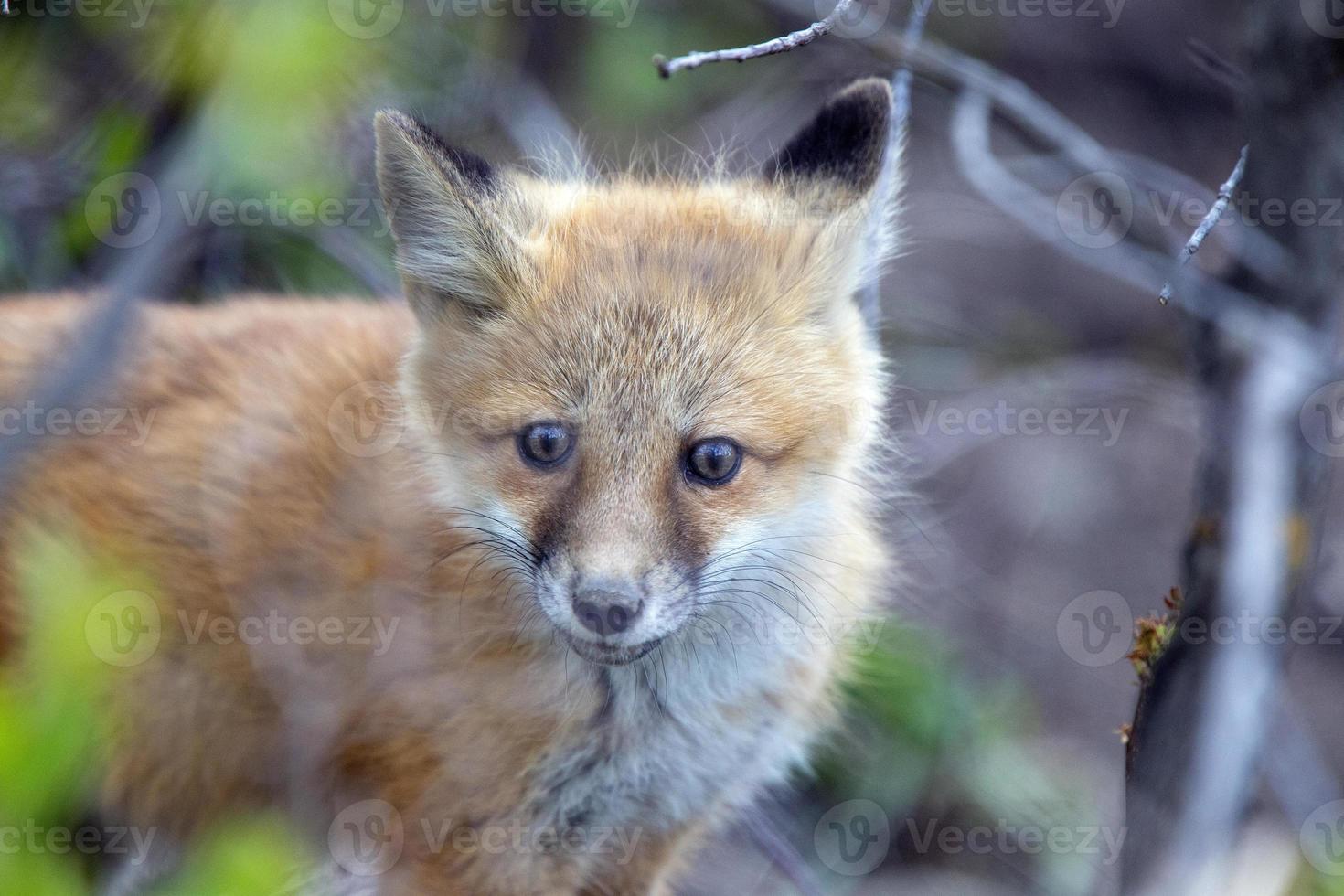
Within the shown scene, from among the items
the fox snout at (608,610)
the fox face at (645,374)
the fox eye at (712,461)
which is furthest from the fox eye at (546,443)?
the fox snout at (608,610)

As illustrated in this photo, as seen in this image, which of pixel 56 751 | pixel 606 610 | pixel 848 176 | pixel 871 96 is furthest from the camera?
pixel 848 176

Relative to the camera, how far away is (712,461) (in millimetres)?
2811

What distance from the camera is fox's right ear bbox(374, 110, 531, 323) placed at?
115 inches

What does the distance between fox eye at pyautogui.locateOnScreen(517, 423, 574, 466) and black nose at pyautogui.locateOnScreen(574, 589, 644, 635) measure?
1.35 ft

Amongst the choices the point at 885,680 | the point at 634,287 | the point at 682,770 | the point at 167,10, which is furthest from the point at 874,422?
the point at 167,10

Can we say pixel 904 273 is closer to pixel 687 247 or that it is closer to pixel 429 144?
pixel 687 247

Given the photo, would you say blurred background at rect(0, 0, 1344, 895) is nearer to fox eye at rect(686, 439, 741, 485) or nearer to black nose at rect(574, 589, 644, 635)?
black nose at rect(574, 589, 644, 635)

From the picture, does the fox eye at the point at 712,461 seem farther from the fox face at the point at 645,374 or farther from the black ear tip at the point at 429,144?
the black ear tip at the point at 429,144

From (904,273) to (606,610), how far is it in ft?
16.9

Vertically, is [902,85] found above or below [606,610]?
above

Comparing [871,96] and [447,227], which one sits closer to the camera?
[447,227]

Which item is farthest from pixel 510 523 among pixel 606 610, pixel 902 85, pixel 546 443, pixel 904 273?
pixel 904 273

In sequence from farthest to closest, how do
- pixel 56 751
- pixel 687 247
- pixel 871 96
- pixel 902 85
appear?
pixel 902 85
pixel 871 96
pixel 687 247
pixel 56 751

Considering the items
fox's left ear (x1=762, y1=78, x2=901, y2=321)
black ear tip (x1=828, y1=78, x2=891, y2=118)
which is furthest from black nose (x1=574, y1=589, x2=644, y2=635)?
black ear tip (x1=828, y1=78, x2=891, y2=118)
